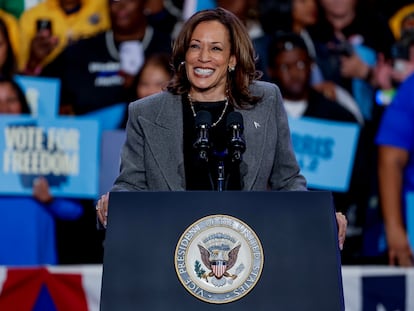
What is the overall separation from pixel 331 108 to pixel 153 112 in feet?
9.99

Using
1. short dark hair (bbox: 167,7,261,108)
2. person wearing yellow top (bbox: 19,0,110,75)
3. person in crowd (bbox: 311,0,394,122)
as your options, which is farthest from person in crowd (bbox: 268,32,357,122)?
short dark hair (bbox: 167,7,261,108)

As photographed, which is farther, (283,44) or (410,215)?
(283,44)

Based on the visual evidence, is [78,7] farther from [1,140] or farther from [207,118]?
[207,118]

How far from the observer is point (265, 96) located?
2838 millimetres

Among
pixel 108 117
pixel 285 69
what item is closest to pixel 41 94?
pixel 108 117

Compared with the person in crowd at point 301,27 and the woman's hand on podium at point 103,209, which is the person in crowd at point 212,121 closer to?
the woman's hand on podium at point 103,209

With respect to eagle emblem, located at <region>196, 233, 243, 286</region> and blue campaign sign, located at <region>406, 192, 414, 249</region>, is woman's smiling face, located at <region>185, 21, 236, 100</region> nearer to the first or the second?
eagle emblem, located at <region>196, 233, 243, 286</region>

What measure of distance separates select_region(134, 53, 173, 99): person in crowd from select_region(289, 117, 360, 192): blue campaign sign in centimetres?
90

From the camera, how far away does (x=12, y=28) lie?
5523 mm

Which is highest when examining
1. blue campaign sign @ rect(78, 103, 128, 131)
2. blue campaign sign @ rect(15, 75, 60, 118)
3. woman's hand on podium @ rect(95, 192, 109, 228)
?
blue campaign sign @ rect(15, 75, 60, 118)

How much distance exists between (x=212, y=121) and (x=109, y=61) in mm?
2879

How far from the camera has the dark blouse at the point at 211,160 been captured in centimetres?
263

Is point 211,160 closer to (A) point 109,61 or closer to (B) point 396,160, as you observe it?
(A) point 109,61

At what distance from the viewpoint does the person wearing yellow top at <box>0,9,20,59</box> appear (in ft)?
18.0
